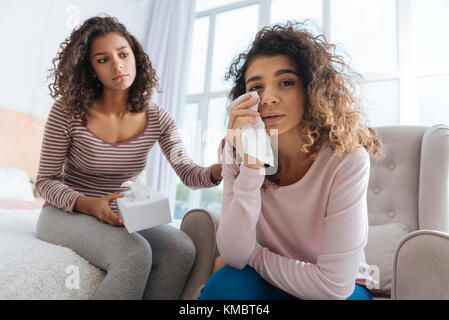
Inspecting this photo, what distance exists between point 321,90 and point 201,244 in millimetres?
546

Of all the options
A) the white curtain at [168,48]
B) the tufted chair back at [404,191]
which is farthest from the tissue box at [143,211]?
the white curtain at [168,48]

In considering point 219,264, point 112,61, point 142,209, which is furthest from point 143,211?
point 112,61

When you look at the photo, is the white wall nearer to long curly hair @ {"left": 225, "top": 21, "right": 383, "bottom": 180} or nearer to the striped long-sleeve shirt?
the striped long-sleeve shirt

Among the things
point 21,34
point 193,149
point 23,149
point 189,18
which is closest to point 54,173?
point 23,149

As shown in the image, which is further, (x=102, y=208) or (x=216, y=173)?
(x=216, y=173)

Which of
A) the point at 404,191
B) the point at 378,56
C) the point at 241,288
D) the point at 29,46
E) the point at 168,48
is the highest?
the point at 168,48

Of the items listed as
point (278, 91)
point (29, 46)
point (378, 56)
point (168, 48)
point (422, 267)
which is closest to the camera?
point (422, 267)

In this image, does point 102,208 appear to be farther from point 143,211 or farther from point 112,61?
point 112,61

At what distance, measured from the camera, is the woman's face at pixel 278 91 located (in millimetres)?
713

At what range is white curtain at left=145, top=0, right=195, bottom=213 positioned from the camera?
3.00m

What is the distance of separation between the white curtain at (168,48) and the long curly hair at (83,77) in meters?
1.90

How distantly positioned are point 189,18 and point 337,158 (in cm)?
291

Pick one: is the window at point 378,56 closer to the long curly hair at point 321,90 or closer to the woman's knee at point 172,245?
the long curly hair at point 321,90

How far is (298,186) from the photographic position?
73cm
